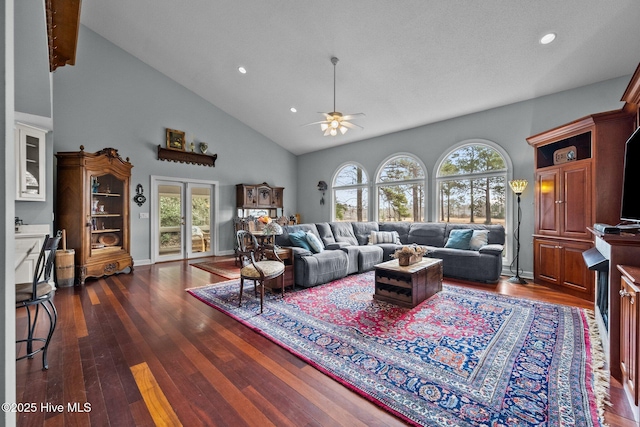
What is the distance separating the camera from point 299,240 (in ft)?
14.0

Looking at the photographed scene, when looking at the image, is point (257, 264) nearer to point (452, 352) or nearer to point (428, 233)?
point (452, 352)

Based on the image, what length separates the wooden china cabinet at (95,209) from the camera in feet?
14.6

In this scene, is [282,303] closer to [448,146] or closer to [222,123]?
[448,146]

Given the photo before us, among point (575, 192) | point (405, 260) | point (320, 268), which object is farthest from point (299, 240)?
point (575, 192)

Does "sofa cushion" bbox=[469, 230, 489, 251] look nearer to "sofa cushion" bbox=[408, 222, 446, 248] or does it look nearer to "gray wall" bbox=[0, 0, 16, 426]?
"sofa cushion" bbox=[408, 222, 446, 248]

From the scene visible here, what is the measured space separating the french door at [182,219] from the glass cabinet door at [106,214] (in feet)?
3.01

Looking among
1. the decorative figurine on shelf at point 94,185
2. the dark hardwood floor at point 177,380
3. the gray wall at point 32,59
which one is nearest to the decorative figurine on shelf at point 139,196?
the decorative figurine on shelf at point 94,185

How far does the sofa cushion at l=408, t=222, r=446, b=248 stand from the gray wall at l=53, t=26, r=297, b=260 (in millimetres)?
4696

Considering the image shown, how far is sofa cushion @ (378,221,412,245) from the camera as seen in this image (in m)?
5.92

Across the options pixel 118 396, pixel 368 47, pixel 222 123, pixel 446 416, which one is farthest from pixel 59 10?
pixel 222 123

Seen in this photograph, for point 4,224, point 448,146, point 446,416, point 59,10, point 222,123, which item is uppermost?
point 222,123

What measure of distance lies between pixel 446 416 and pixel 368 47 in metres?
4.40

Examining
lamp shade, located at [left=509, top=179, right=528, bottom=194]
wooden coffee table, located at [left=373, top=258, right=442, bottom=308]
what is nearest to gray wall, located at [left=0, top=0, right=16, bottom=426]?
wooden coffee table, located at [left=373, top=258, right=442, bottom=308]

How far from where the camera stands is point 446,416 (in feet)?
5.08
